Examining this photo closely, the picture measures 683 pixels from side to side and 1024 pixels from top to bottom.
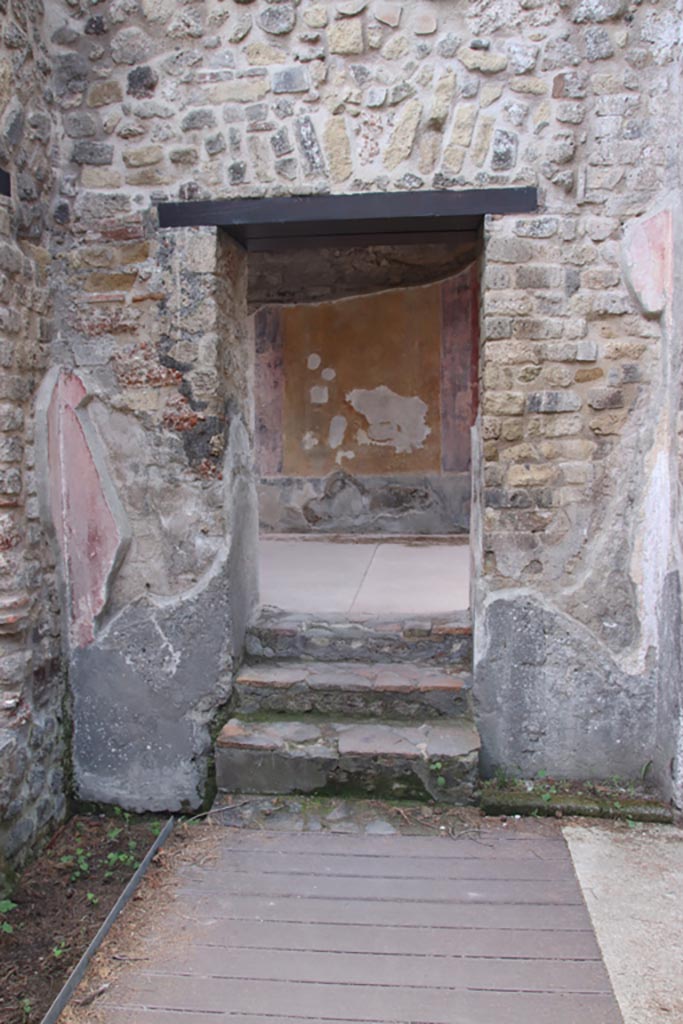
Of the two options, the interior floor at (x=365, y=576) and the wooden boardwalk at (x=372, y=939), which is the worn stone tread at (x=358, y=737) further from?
the interior floor at (x=365, y=576)

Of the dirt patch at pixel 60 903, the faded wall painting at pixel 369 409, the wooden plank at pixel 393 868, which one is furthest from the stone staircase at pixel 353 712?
the faded wall painting at pixel 369 409

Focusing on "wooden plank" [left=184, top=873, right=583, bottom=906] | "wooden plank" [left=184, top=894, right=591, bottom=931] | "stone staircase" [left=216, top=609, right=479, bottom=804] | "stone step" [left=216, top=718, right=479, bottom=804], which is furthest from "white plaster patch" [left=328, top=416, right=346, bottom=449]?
"wooden plank" [left=184, top=894, right=591, bottom=931]

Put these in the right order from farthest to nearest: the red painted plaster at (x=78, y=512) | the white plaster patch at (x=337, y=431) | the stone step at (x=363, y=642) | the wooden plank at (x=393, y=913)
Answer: the white plaster patch at (x=337, y=431) → the stone step at (x=363, y=642) → the red painted plaster at (x=78, y=512) → the wooden plank at (x=393, y=913)

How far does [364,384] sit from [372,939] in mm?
5568

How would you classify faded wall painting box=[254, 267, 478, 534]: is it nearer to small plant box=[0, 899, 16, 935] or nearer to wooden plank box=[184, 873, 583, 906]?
wooden plank box=[184, 873, 583, 906]

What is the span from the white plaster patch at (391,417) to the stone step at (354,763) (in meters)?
4.36

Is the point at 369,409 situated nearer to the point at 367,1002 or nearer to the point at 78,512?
the point at 78,512

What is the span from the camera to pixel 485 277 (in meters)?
3.17

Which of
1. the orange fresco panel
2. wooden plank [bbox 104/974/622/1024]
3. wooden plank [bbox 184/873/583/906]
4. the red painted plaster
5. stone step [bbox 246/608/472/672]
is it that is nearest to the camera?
wooden plank [bbox 104/974/622/1024]

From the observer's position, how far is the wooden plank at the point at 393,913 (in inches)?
99.1

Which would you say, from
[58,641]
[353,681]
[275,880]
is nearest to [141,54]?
[58,641]

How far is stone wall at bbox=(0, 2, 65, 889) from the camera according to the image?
2.87 meters

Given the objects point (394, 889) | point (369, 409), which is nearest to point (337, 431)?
point (369, 409)

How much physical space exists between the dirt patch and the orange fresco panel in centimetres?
458
